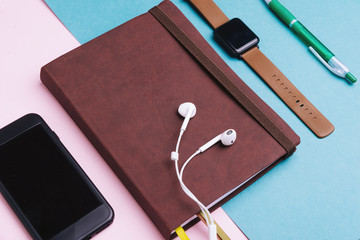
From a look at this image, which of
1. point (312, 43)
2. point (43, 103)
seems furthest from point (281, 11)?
point (43, 103)

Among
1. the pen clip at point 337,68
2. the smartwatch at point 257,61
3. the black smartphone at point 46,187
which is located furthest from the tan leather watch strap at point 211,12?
the black smartphone at point 46,187

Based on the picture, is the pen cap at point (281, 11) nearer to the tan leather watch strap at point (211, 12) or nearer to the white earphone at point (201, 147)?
the tan leather watch strap at point (211, 12)

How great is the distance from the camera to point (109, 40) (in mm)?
753

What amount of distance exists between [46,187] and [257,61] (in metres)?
0.49

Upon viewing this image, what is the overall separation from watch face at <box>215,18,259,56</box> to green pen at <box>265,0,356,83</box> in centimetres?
11

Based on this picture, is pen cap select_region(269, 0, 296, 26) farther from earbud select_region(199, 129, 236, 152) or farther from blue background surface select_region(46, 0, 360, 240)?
earbud select_region(199, 129, 236, 152)

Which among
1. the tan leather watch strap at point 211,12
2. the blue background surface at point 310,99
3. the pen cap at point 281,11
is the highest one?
the tan leather watch strap at point 211,12

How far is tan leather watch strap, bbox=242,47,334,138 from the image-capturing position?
0.77 metres

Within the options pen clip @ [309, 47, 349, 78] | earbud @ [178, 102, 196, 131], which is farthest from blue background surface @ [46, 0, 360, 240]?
earbud @ [178, 102, 196, 131]

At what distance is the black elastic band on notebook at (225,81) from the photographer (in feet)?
2.31

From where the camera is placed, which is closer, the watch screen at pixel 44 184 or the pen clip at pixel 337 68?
the watch screen at pixel 44 184

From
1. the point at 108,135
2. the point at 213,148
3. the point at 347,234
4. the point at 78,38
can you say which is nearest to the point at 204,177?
the point at 213,148

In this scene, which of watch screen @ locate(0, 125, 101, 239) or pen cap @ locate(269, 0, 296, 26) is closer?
watch screen @ locate(0, 125, 101, 239)

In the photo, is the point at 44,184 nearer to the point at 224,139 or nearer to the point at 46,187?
the point at 46,187
